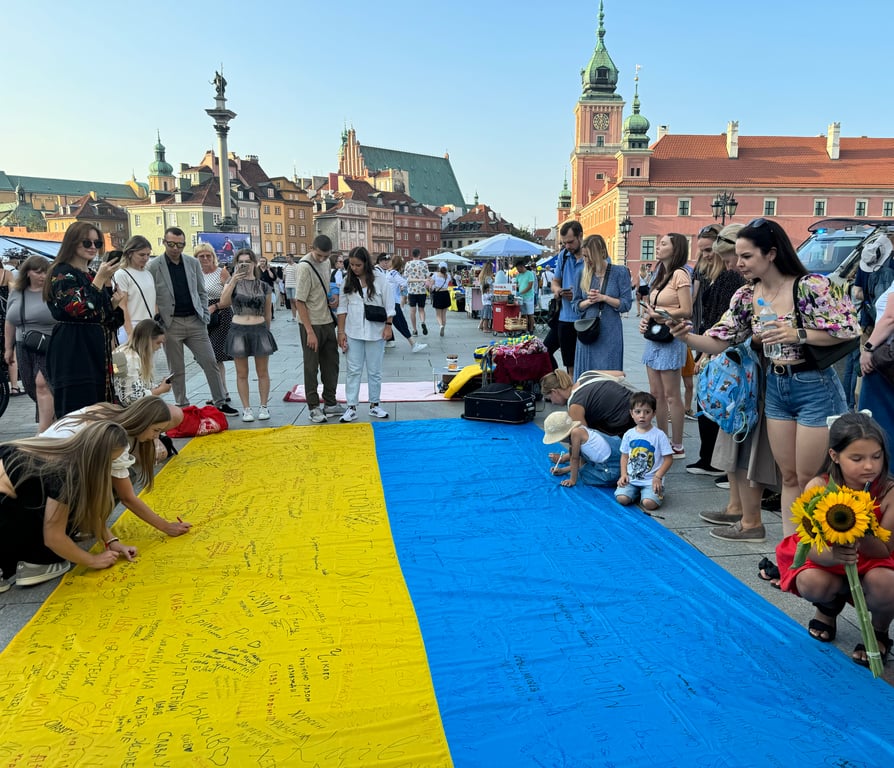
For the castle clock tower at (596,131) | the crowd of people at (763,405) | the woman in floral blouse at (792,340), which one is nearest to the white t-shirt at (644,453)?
the crowd of people at (763,405)

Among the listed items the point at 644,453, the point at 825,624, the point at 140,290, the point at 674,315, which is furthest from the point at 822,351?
the point at 140,290

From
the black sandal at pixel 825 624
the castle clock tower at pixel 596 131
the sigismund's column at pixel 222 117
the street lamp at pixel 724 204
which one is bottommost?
the black sandal at pixel 825 624

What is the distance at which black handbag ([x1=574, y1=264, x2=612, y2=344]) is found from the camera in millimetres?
5895

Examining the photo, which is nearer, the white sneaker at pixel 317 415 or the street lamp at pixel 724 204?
the white sneaker at pixel 317 415

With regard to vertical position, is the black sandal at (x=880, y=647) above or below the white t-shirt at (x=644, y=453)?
below

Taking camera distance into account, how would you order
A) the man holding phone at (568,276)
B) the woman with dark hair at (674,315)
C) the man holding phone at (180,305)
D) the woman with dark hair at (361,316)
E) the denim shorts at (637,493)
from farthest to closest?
the woman with dark hair at (361,316) → the man holding phone at (180,305) → the man holding phone at (568,276) → the woman with dark hair at (674,315) → the denim shorts at (637,493)

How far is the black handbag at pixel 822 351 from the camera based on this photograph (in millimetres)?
2881

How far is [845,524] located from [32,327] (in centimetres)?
646

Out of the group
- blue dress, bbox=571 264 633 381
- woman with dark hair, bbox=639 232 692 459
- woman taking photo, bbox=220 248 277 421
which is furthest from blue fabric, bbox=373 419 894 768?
woman taking photo, bbox=220 248 277 421

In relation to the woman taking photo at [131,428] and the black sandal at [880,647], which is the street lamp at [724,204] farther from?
the woman taking photo at [131,428]

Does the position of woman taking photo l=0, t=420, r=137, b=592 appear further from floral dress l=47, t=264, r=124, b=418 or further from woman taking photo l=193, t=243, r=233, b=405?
woman taking photo l=193, t=243, r=233, b=405

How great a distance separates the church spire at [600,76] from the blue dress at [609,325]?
8441 centimetres

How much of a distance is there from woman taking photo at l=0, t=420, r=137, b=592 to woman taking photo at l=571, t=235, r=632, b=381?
13.5 feet

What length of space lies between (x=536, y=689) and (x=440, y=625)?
1.94 ft
